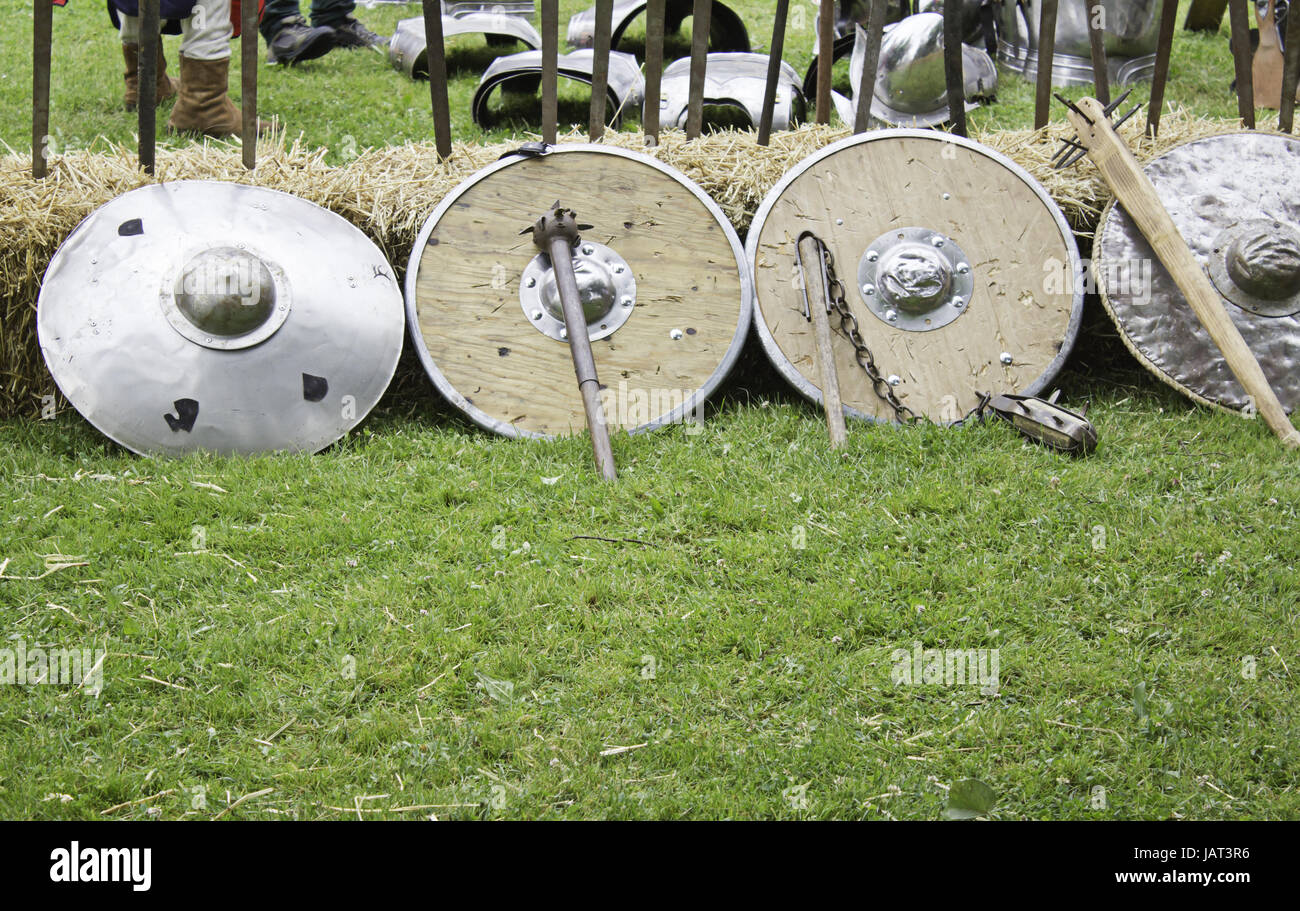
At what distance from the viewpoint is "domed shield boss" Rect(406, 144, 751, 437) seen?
4.10 metres

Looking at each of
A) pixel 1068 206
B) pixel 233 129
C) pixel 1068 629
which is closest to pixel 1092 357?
pixel 1068 206

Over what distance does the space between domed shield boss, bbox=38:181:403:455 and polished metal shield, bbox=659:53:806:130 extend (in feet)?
9.01

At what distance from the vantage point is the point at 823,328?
4.09 meters

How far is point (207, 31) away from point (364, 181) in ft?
7.49

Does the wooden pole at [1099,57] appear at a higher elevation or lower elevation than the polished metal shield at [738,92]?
higher

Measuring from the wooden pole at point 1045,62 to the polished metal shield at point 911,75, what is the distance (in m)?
1.76

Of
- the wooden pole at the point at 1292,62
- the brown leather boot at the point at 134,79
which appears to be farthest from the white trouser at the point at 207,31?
the wooden pole at the point at 1292,62

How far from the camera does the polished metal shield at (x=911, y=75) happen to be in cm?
701

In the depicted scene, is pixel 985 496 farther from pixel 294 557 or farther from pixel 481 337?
pixel 294 557

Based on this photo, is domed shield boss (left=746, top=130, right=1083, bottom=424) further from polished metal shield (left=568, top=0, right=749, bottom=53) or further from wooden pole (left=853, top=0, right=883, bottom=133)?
polished metal shield (left=568, top=0, right=749, bottom=53)

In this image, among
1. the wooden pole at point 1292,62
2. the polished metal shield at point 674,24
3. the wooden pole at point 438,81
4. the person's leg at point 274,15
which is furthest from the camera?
the person's leg at point 274,15

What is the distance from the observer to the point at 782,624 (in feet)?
10.0

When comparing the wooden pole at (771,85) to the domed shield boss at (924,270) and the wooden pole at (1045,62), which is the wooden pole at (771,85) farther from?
the wooden pole at (1045,62)

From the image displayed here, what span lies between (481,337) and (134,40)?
4.00 meters
